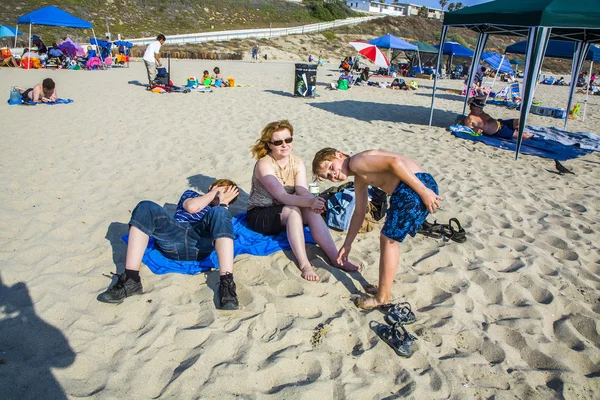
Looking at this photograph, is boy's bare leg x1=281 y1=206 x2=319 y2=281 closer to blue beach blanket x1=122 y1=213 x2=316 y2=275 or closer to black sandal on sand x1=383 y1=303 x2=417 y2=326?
blue beach blanket x1=122 y1=213 x2=316 y2=275

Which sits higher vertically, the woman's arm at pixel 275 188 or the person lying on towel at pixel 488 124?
the person lying on towel at pixel 488 124

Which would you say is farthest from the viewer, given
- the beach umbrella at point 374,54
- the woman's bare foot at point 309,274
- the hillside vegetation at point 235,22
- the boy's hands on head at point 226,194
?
the hillside vegetation at point 235,22

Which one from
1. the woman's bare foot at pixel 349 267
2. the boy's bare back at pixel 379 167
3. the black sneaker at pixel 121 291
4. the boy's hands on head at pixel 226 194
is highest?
the boy's bare back at pixel 379 167

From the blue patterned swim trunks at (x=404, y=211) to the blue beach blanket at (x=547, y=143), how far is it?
5740mm

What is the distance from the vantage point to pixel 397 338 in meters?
2.39

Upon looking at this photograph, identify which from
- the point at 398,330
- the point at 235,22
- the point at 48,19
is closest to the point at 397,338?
the point at 398,330

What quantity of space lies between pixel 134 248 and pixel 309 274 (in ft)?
4.32

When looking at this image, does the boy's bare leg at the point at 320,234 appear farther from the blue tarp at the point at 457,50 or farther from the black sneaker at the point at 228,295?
the blue tarp at the point at 457,50

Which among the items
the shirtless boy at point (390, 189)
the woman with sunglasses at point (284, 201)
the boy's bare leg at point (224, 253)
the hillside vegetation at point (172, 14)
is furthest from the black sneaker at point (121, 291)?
the hillside vegetation at point (172, 14)

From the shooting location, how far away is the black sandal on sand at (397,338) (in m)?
2.33

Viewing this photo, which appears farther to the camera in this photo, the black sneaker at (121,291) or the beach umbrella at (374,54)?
the beach umbrella at (374,54)

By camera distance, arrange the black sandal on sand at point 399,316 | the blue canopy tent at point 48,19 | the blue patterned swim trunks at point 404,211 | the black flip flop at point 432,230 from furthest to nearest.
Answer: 1. the blue canopy tent at point 48,19
2. the black flip flop at point 432,230
3. the black sandal on sand at point 399,316
4. the blue patterned swim trunks at point 404,211

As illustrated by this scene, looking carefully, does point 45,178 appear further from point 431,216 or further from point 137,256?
point 431,216

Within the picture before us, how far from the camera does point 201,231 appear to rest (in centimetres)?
302
